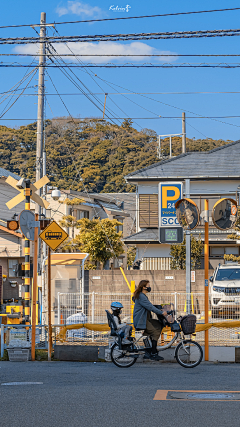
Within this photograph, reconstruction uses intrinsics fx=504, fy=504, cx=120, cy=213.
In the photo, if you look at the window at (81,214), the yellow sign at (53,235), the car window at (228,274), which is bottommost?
the car window at (228,274)

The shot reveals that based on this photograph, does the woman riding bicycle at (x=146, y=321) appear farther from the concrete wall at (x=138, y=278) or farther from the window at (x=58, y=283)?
the concrete wall at (x=138, y=278)

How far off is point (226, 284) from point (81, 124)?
2184 inches

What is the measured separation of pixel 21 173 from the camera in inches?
1976

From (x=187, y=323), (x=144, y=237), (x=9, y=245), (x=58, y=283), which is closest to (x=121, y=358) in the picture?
(x=187, y=323)

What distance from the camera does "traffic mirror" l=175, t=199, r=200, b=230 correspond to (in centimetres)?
1141

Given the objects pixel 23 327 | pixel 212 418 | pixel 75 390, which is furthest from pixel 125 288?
pixel 212 418

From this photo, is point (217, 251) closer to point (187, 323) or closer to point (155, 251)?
point (155, 251)

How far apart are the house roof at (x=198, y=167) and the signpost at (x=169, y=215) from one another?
4.12 metres

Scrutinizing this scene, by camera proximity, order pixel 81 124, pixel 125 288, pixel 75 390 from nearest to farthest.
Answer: pixel 75 390, pixel 125 288, pixel 81 124

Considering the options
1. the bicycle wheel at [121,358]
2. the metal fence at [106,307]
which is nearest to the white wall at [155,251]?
the metal fence at [106,307]

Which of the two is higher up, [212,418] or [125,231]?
[125,231]

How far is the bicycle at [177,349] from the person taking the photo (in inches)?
376

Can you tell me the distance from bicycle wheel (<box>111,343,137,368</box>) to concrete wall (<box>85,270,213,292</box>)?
553 inches

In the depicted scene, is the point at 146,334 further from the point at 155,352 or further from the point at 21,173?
the point at 21,173
